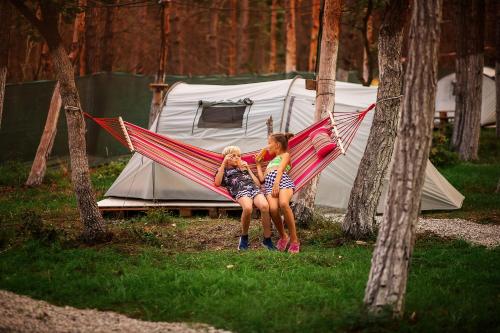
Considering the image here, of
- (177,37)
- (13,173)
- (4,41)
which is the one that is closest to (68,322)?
(4,41)

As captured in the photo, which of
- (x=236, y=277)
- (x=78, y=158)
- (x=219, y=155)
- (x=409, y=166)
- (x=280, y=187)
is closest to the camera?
(x=409, y=166)

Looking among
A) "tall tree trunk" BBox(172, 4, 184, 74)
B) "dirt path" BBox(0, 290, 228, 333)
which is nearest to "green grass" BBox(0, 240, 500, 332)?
"dirt path" BBox(0, 290, 228, 333)

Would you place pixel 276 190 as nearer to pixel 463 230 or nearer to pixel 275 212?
pixel 275 212

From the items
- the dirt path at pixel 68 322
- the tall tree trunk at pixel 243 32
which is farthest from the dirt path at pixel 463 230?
the tall tree trunk at pixel 243 32

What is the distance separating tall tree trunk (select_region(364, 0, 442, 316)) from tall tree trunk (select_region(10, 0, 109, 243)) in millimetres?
3244

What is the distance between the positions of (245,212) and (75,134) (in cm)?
185

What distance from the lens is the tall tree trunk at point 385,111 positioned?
22.9 ft

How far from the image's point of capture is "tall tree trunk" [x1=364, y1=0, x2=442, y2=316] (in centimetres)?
441

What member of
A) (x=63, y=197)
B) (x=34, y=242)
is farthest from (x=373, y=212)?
(x=63, y=197)

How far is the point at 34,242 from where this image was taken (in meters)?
6.50

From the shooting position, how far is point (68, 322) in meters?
4.49

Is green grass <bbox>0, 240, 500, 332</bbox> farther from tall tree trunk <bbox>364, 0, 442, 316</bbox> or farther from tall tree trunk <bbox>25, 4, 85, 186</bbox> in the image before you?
tall tree trunk <bbox>25, 4, 85, 186</bbox>

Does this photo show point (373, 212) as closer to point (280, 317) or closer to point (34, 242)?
point (280, 317)

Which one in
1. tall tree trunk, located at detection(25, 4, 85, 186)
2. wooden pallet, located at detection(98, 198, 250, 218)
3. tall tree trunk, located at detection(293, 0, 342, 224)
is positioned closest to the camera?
tall tree trunk, located at detection(293, 0, 342, 224)
